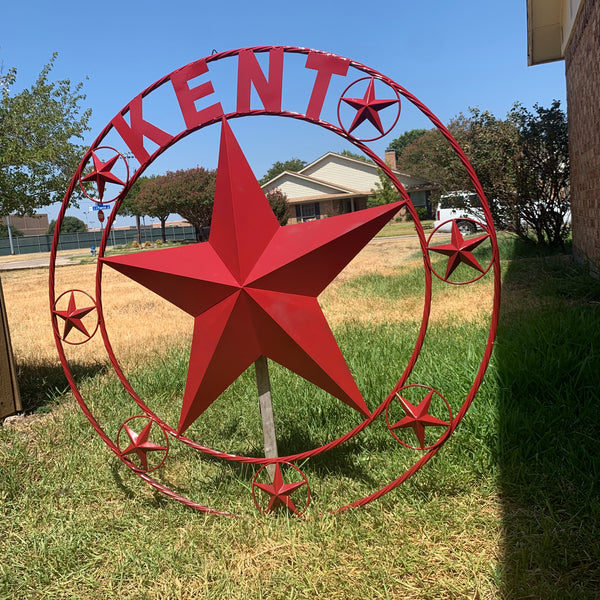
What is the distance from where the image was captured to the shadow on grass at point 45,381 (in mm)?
4363

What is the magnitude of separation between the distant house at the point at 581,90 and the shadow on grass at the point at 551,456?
95.6 inches

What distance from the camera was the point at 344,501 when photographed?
2.69 metres

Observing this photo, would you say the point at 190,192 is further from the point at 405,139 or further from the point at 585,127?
the point at 405,139

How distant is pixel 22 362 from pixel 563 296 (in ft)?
19.6

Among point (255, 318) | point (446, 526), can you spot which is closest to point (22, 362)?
point (255, 318)

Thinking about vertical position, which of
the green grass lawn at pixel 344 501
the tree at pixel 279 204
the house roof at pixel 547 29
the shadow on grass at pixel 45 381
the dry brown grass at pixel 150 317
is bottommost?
the green grass lawn at pixel 344 501

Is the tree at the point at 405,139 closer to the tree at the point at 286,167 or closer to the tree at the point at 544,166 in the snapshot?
the tree at the point at 286,167

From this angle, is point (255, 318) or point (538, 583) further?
point (255, 318)

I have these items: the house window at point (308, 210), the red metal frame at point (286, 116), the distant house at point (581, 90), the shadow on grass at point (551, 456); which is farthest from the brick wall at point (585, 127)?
the house window at point (308, 210)

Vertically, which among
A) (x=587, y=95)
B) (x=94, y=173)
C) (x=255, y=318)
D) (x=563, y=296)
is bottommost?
(x=563, y=296)

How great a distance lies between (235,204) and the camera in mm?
2502

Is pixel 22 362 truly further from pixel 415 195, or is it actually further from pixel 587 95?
pixel 415 195

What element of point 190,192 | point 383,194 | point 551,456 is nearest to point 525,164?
point 551,456

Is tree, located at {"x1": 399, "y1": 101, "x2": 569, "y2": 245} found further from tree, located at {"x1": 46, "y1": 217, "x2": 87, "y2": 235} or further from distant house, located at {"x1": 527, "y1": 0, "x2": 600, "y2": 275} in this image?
tree, located at {"x1": 46, "y1": 217, "x2": 87, "y2": 235}
